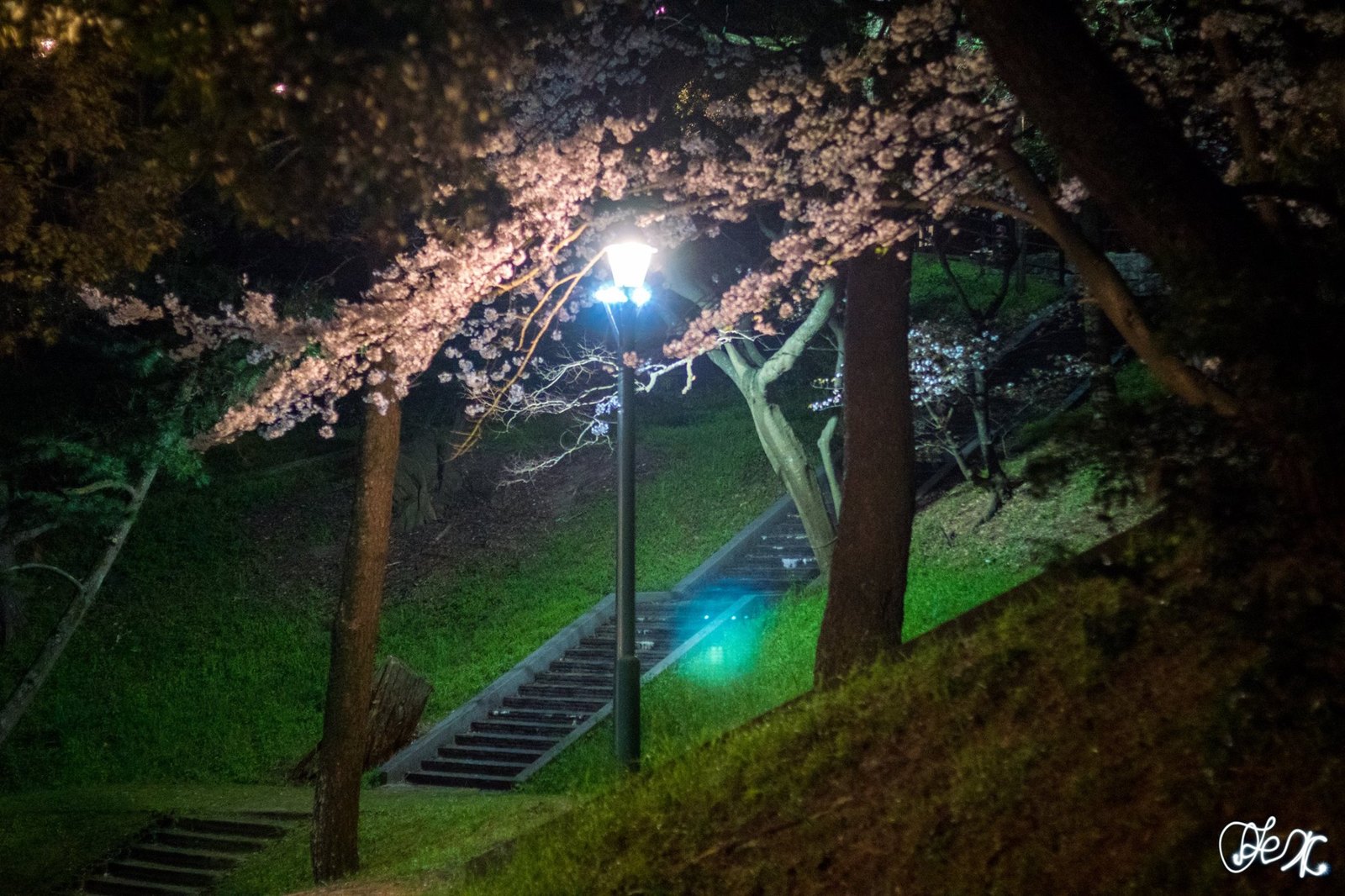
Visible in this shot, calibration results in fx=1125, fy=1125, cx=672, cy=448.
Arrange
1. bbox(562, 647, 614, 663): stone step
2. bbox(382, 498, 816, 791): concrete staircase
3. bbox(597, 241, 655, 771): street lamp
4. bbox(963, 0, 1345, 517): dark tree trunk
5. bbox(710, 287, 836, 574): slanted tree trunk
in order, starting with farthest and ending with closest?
1. bbox(562, 647, 614, 663): stone step
2. bbox(710, 287, 836, 574): slanted tree trunk
3. bbox(382, 498, 816, 791): concrete staircase
4. bbox(597, 241, 655, 771): street lamp
5. bbox(963, 0, 1345, 517): dark tree trunk

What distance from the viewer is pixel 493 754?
1437 cm

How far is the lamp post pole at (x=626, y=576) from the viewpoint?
8.22m

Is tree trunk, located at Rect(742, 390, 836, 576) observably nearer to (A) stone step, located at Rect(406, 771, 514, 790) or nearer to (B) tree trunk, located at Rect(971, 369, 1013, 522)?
(B) tree trunk, located at Rect(971, 369, 1013, 522)

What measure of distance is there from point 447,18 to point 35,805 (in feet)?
44.4

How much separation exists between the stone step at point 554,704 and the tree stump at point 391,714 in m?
1.27

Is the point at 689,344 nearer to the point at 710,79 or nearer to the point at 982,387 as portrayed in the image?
the point at 710,79

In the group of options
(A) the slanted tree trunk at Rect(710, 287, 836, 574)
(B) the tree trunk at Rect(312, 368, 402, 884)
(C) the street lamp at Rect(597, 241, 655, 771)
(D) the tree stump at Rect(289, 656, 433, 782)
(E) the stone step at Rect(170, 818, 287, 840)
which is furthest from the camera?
(A) the slanted tree trunk at Rect(710, 287, 836, 574)

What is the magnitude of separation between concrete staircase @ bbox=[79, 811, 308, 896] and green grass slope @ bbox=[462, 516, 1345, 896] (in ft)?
23.9

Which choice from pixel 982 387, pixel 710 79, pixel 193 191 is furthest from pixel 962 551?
pixel 193 191

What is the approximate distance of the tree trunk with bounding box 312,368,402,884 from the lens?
965cm

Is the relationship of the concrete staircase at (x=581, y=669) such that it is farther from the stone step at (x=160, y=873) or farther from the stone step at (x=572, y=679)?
the stone step at (x=160, y=873)

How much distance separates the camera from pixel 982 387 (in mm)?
17703

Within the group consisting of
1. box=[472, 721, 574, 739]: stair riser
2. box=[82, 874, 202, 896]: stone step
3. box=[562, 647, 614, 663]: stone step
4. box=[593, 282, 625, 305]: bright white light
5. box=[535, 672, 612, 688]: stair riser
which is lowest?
box=[82, 874, 202, 896]: stone step
